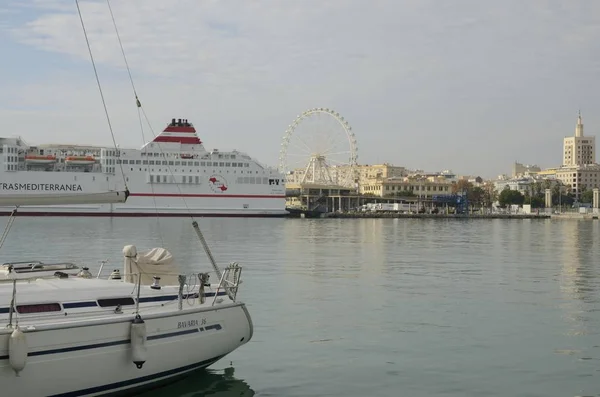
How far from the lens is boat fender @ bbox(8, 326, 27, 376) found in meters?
7.09

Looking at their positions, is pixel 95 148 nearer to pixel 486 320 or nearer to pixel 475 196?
pixel 486 320

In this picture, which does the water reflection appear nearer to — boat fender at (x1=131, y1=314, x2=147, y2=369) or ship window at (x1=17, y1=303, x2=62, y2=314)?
boat fender at (x1=131, y1=314, x2=147, y2=369)

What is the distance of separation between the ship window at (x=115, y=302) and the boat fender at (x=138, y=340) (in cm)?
53

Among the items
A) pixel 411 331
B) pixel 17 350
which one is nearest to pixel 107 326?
pixel 17 350

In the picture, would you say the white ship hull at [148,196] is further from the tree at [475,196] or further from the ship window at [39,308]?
the tree at [475,196]

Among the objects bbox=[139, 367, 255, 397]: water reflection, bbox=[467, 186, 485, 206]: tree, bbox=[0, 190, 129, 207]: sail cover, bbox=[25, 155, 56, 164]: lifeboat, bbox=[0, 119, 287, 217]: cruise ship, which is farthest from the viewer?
bbox=[467, 186, 485, 206]: tree

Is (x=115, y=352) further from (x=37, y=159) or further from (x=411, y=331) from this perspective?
(x=37, y=159)

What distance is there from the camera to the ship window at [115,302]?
27.6 feet

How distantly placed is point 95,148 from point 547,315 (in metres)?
75.7

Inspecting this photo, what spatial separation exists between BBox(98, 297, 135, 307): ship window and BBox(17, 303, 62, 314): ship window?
502 mm

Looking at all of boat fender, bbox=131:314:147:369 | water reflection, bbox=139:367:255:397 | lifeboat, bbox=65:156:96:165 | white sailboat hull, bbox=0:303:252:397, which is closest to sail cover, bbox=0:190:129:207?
white sailboat hull, bbox=0:303:252:397

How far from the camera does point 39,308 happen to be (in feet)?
26.0

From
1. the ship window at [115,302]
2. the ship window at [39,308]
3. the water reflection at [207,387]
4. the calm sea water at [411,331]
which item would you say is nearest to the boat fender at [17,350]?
the ship window at [39,308]

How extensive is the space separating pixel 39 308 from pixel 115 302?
866 mm
